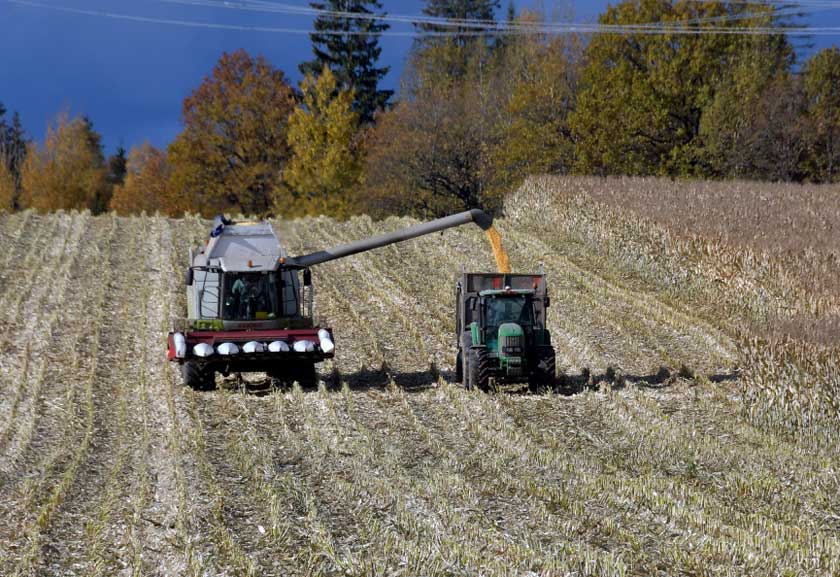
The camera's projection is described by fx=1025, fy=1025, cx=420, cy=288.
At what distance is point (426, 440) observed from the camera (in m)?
14.7

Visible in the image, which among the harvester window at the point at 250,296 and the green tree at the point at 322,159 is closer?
the harvester window at the point at 250,296

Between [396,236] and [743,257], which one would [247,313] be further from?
[743,257]

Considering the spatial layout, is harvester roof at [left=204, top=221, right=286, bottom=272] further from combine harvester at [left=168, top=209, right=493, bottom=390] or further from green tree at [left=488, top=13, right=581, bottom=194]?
green tree at [left=488, top=13, right=581, bottom=194]

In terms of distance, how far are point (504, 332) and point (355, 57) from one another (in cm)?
5227

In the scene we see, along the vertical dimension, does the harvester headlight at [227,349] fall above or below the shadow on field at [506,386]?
above

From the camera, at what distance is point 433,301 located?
28.0 metres

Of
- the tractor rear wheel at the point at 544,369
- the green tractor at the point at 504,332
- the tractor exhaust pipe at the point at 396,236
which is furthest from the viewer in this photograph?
the tractor exhaust pipe at the point at 396,236

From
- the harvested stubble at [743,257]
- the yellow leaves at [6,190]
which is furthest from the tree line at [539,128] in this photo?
the yellow leaves at [6,190]

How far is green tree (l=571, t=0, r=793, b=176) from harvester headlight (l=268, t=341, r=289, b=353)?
3796cm

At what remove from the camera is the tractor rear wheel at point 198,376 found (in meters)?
18.2

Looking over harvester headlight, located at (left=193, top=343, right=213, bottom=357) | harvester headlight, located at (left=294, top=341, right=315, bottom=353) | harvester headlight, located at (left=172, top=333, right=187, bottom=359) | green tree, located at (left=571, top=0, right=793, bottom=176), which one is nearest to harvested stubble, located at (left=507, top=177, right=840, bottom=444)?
harvester headlight, located at (left=294, top=341, right=315, bottom=353)

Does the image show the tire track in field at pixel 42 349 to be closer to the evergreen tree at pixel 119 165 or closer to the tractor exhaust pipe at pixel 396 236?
the tractor exhaust pipe at pixel 396 236

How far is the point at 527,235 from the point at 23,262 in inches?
651

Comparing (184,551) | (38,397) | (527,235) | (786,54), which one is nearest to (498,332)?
(38,397)
